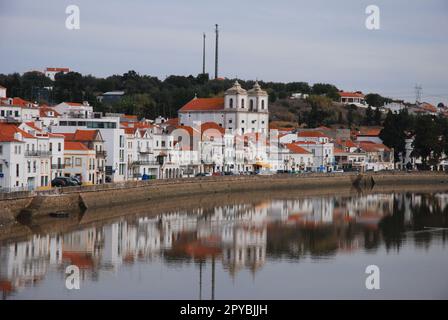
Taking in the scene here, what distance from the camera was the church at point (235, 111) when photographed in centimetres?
9931

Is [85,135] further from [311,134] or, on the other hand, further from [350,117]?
[350,117]

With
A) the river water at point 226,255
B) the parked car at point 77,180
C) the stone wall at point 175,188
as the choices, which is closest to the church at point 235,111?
the stone wall at point 175,188

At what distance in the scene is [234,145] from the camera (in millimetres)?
82562

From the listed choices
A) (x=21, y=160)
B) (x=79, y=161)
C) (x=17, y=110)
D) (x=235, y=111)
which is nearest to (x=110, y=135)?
(x=79, y=161)

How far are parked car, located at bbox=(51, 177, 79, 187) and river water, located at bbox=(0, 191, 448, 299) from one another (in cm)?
361

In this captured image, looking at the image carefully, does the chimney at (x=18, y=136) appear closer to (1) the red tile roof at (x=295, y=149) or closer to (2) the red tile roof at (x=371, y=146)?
(1) the red tile roof at (x=295, y=149)

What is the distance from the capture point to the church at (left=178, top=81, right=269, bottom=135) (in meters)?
99.3

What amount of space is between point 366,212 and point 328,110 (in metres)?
83.6

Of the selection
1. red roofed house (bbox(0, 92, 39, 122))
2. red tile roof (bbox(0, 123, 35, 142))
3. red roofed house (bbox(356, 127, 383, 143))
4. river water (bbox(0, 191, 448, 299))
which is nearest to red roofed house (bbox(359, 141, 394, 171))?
red roofed house (bbox(356, 127, 383, 143))

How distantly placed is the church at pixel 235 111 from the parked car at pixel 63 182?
150ft

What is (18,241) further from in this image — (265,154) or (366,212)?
(265,154)

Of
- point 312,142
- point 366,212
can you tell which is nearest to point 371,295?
point 366,212

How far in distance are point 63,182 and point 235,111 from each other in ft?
160

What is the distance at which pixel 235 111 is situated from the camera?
326 feet
